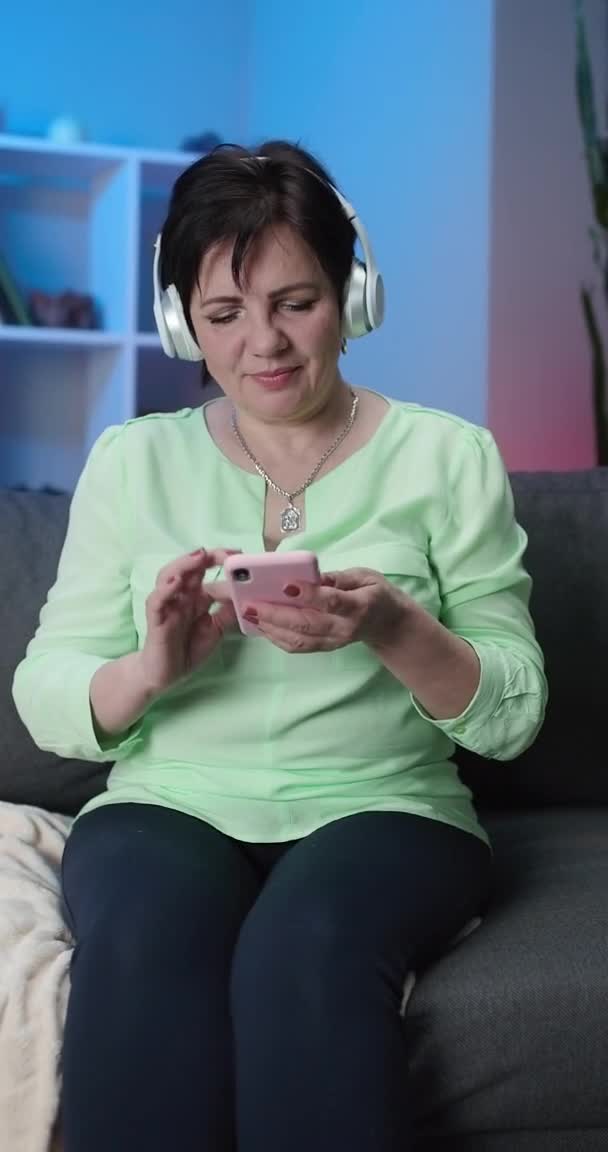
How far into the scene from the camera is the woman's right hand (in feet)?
3.66

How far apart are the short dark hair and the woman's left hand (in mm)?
322

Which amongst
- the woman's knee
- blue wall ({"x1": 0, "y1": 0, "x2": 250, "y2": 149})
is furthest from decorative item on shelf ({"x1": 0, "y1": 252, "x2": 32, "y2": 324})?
the woman's knee

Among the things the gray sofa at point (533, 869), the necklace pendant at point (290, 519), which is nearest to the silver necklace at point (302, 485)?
the necklace pendant at point (290, 519)

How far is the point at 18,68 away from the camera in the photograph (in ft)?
13.3

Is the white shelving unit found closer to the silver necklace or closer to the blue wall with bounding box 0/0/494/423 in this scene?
the blue wall with bounding box 0/0/494/423

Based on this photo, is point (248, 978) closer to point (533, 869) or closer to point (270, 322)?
point (533, 869)

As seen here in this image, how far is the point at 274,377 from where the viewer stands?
1.28 m

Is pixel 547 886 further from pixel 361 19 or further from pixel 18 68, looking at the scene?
pixel 18 68

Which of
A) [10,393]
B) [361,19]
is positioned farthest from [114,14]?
[10,393]

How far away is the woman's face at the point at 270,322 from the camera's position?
1.24 m

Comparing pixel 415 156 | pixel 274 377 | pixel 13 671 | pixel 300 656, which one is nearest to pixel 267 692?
pixel 300 656

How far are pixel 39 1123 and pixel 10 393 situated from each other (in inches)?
130

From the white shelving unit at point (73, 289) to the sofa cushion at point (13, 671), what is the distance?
90.7 inches

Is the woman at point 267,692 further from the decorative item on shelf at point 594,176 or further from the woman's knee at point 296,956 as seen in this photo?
the decorative item on shelf at point 594,176
